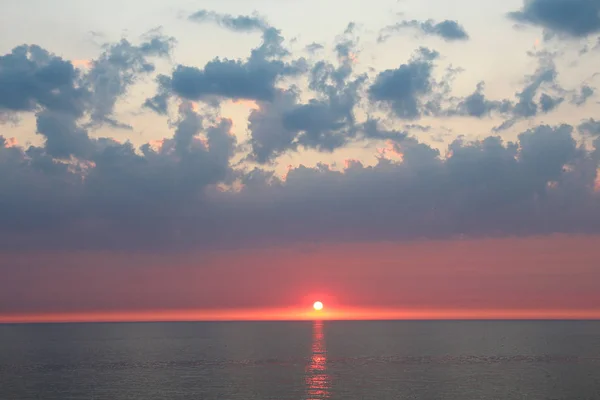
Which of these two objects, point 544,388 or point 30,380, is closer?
point 544,388

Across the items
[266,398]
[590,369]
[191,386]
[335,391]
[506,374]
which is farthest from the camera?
[590,369]

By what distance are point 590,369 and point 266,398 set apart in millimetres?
81690

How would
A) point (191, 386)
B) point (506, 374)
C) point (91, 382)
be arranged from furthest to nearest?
point (506, 374) → point (91, 382) → point (191, 386)

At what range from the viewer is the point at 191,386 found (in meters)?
116

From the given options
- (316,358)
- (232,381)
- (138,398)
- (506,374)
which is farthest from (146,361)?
(506,374)

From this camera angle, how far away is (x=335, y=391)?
108562 mm

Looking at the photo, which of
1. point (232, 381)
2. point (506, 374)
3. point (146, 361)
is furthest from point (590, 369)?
point (146, 361)

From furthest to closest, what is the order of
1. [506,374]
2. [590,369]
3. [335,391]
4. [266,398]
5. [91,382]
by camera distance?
[590,369] < [506,374] < [91,382] < [335,391] < [266,398]

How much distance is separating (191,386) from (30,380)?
36266mm

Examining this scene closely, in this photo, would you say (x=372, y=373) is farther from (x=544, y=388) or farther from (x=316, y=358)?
(x=316, y=358)

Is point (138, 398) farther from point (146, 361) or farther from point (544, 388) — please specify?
point (146, 361)

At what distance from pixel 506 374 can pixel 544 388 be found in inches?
925

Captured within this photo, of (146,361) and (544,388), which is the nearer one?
(544,388)

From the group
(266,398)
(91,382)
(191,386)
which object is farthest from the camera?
(91,382)
